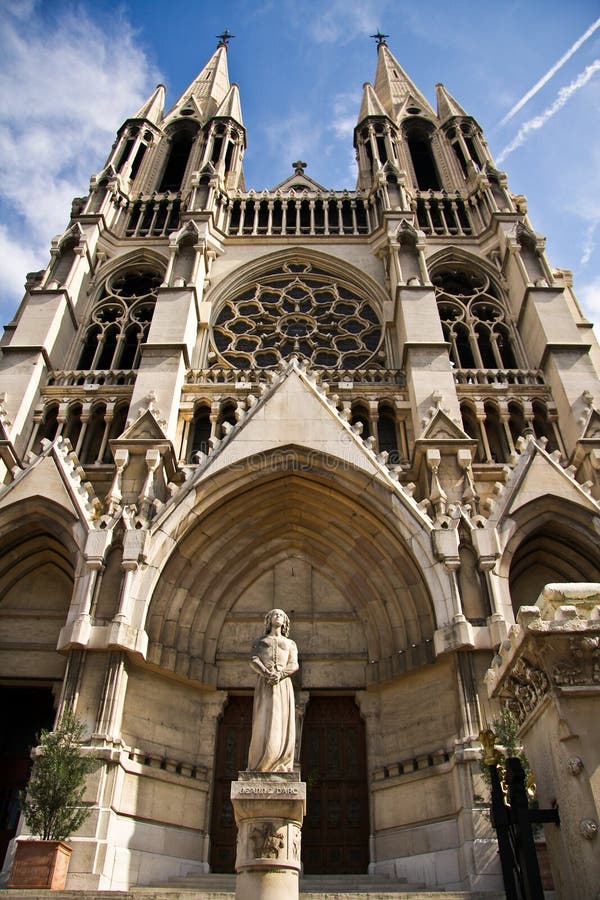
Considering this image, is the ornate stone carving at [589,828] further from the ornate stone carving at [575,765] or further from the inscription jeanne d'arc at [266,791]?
the inscription jeanne d'arc at [266,791]

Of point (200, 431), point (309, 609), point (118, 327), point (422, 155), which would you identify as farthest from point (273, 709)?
point (422, 155)

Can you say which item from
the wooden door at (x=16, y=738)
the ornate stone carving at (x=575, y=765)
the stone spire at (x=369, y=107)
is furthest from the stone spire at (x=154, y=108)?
the ornate stone carving at (x=575, y=765)

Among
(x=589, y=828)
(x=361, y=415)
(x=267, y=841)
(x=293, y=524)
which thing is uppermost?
(x=361, y=415)

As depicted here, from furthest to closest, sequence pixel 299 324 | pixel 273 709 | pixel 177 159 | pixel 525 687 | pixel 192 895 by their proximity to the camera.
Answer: pixel 177 159
pixel 299 324
pixel 192 895
pixel 273 709
pixel 525 687

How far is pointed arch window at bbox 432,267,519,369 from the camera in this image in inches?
706

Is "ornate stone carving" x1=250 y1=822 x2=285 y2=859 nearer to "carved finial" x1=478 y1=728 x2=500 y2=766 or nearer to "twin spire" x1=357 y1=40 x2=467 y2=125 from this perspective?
"carved finial" x1=478 y1=728 x2=500 y2=766

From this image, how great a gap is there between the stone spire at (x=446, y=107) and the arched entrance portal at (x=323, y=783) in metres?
22.5

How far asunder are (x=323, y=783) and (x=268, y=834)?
597cm

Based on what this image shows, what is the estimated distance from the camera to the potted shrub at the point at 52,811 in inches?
331

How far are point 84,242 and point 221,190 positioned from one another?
A: 17.9ft

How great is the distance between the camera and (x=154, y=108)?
87.7ft

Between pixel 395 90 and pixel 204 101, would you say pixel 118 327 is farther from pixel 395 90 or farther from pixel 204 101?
pixel 395 90

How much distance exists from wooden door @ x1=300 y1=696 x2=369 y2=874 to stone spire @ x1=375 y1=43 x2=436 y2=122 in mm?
23530

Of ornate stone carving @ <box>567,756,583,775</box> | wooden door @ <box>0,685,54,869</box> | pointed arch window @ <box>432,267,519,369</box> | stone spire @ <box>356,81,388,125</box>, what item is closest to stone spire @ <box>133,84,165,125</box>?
stone spire @ <box>356,81,388,125</box>
